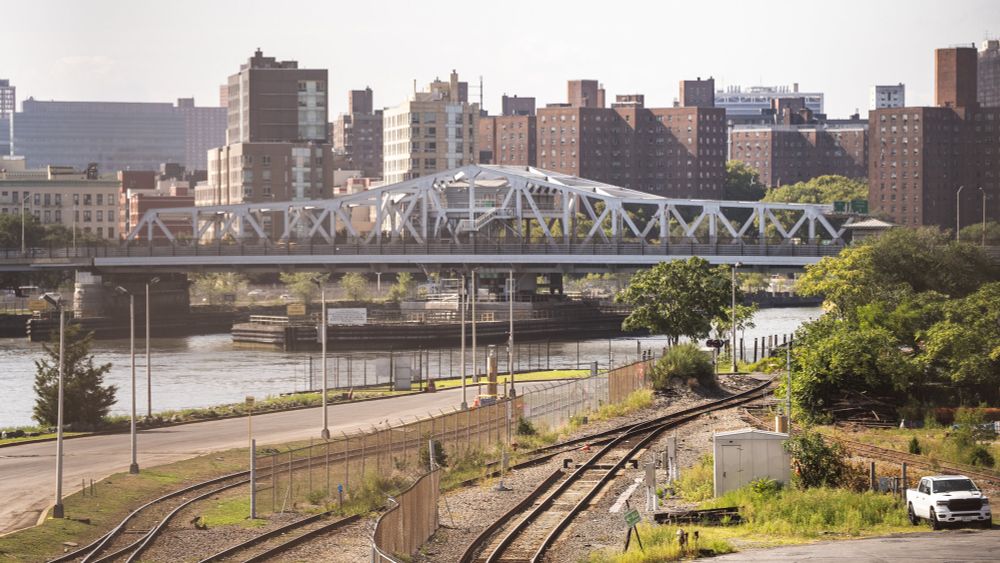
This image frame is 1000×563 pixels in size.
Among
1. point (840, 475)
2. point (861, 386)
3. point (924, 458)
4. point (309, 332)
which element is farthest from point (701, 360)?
point (309, 332)

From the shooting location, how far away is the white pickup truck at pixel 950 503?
3862cm

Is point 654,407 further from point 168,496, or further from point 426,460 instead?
point 168,496

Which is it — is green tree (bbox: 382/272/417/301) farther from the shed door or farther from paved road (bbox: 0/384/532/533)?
the shed door

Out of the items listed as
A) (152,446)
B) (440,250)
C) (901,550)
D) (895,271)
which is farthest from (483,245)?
(901,550)

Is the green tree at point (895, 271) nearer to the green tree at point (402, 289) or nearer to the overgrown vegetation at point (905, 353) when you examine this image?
the overgrown vegetation at point (905, 353)

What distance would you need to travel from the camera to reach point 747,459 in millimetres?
45781

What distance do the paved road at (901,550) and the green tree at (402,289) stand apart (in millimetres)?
141334

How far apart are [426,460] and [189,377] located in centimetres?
A: 5678

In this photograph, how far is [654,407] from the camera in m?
72.2

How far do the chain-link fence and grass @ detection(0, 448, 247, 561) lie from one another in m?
1.90

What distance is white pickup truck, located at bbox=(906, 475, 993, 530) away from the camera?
38.6 metres

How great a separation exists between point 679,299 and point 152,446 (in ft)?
140

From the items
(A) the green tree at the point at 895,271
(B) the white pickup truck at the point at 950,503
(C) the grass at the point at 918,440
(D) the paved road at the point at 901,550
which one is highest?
(A) the green tree at the point at 895,271

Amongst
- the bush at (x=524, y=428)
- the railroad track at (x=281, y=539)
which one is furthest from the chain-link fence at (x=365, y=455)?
the railroad track at (x=281, y=539)
